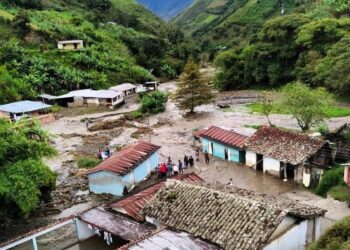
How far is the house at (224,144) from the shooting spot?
1348 inches

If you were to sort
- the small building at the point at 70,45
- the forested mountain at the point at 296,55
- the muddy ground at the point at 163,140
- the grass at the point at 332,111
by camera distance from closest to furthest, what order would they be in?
the muddy ground at the point at 163,140, the grass at the point at 332,111, the forested mountain at the point at 296,55, the small building at the point at 70,45

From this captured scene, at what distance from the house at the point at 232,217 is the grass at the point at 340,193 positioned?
655 cm

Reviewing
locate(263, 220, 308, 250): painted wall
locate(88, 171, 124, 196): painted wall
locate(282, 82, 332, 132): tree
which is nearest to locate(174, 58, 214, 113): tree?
locate(282, 82, 332, 132): tree

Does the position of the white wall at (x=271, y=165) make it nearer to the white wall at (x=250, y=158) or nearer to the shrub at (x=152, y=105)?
the white wall at (x=250, y=158)

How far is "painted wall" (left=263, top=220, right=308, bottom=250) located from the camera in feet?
56.0

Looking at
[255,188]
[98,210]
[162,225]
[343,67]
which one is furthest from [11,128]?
[343,67]

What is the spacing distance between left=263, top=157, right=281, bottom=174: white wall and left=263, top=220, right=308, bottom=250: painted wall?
1261 centimetres

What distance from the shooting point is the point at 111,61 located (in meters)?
79.9

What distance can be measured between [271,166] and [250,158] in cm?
233

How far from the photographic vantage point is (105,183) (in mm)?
29062

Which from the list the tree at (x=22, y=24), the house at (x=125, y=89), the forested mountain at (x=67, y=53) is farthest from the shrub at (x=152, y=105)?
the tree at (x=22, y=24)

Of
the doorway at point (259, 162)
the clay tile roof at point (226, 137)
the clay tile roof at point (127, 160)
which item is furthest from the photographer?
the clay tile roof at point (226, 137)

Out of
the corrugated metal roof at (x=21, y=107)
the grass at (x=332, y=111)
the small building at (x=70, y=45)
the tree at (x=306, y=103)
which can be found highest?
the small building at (x=70, y=45)

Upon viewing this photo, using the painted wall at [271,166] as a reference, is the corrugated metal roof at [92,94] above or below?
above
